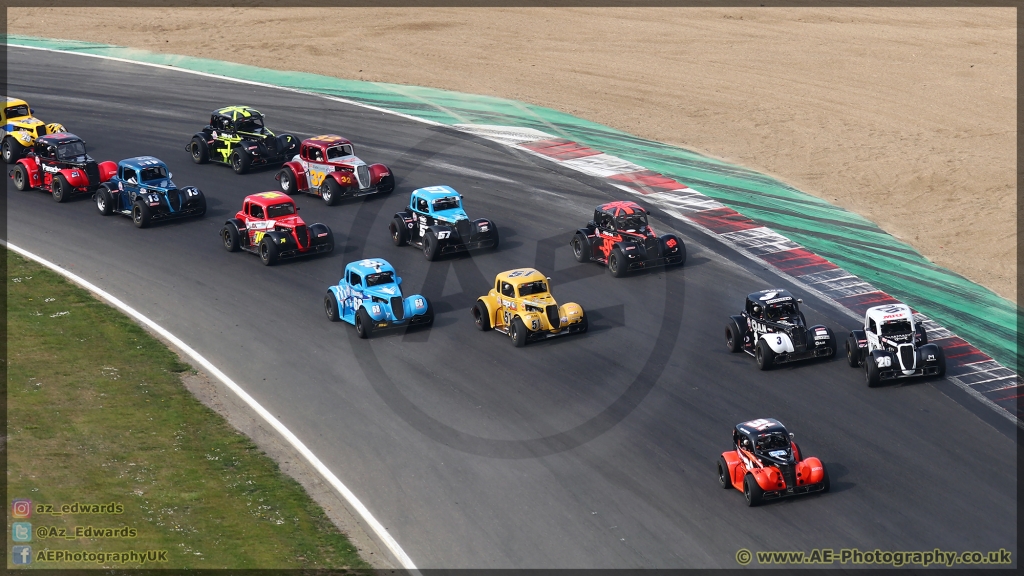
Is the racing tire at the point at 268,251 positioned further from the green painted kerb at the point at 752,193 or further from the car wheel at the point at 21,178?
the green painted kerb at the point at 752,193

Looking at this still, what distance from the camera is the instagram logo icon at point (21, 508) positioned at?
21531 mm

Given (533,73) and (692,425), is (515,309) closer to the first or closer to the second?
(692,425)

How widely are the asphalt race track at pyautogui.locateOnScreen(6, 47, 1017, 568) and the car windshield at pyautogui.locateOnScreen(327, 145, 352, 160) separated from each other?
6.46 ft

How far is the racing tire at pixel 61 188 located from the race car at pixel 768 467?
27606 millimetres

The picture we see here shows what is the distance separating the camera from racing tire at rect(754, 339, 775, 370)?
1100 inches

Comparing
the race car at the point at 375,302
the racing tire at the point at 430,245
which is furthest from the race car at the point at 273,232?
the race car at the point at 375,302

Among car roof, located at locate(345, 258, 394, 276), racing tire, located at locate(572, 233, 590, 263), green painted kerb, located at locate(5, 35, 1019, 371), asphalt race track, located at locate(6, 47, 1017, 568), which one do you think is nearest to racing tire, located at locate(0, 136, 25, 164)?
asphalt race track, located at locate(6, 47, 1017, 568)

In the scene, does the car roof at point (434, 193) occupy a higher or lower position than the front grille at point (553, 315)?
higher

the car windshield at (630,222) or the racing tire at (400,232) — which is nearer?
the car windshield at (630,222)

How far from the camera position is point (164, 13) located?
218 ft

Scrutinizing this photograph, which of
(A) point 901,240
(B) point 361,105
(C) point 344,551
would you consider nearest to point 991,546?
(C) point 344,551

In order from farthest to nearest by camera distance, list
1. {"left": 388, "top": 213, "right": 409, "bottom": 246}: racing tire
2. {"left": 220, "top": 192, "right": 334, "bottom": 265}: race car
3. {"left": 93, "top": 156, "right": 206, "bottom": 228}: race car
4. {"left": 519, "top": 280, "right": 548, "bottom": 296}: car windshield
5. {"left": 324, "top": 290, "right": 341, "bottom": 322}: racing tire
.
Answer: {"left": 93, "top": 156, "right": 206, "bottom": 228}: race car, {"left": 388, "top": 213, "right": 409, "bottom": 246}: racing tire, {"left": 220, "top": 192, "right": 334, "bottom": 265}: race car, {"left": 324, "top": 290, "right": 341, "bottom": 322}: racing tire, {"left": 519, "top": 280, "right": 548, "bottom": 296}: car windshield

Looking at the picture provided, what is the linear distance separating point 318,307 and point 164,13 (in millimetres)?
40474

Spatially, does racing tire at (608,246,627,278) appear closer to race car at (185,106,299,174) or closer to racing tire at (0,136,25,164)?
race car at (185,106,299,174)
